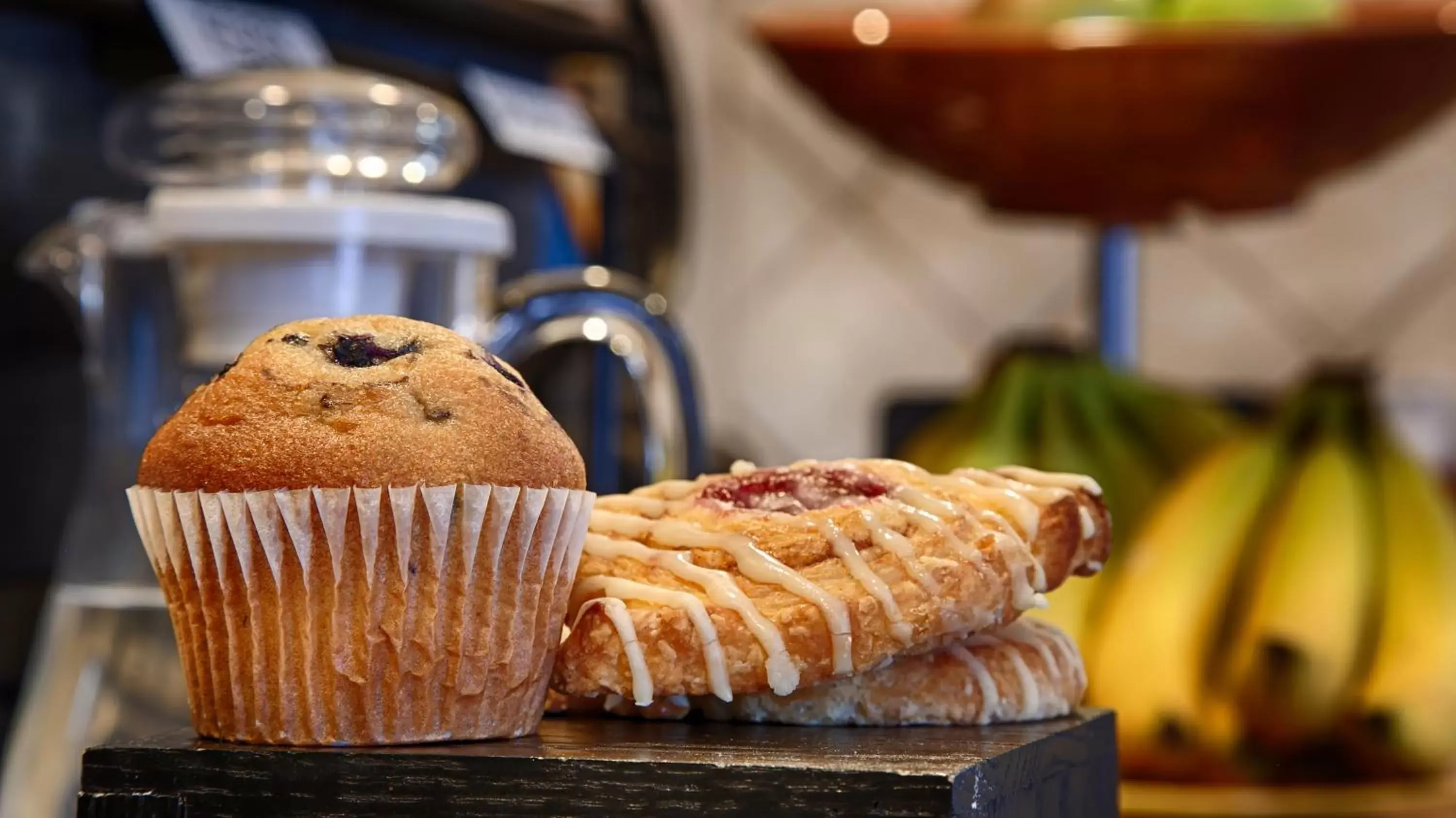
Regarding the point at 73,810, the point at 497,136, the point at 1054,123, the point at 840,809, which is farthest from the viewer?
the point at 497,136

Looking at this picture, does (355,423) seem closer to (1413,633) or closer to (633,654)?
(633,654)

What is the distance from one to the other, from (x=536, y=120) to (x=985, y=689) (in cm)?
80

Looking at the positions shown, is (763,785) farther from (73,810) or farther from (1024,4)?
(1024,4)

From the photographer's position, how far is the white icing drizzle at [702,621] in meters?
0.44

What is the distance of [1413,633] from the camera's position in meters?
0.85

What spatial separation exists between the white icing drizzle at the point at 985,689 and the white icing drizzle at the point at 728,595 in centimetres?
5

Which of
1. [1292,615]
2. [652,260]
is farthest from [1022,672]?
[652,260]

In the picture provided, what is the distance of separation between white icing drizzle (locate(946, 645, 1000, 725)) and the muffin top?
0.36ft

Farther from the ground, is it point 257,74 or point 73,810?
point 257,74

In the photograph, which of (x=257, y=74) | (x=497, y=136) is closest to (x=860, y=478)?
(x=257, y=74)

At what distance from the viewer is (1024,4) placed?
0.93m

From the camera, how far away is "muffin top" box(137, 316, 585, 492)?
0.42 meters

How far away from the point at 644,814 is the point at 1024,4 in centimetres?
64

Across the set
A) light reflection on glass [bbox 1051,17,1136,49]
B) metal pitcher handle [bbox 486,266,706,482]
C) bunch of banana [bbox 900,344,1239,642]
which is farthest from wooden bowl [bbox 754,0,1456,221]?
metal pitcher handle [bbox 486,266,706,482]
